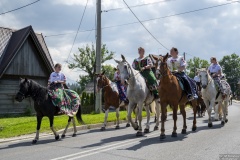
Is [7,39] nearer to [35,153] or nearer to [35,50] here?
[35,50]

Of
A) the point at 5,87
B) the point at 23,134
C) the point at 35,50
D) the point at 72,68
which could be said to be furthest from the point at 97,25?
the point at 72,68

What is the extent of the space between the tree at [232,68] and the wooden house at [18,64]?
364 ft

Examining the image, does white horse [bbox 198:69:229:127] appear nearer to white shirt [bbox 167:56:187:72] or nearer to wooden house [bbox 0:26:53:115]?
white shirt [bbox 167:56:187:72]

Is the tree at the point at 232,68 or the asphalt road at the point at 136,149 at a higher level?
the tree at the point at 232,68

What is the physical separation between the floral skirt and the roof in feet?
43.5

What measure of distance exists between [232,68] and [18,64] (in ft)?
380

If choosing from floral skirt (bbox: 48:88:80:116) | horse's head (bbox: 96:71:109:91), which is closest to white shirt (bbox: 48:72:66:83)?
floral skirt (bbox: 48:88:80:116)

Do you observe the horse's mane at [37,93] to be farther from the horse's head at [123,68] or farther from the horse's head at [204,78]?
the horse's head at [204,78]

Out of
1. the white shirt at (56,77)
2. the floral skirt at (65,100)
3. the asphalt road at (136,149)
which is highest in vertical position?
the white shirt at (56,77)

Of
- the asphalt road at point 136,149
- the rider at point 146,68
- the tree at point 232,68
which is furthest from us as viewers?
the tree at point 232,68

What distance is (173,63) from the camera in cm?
1098

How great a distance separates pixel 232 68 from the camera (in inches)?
4966

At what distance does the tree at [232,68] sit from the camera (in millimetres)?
124250

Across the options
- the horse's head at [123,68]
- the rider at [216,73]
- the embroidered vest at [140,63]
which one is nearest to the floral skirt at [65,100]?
the horse's head at [123,68]
